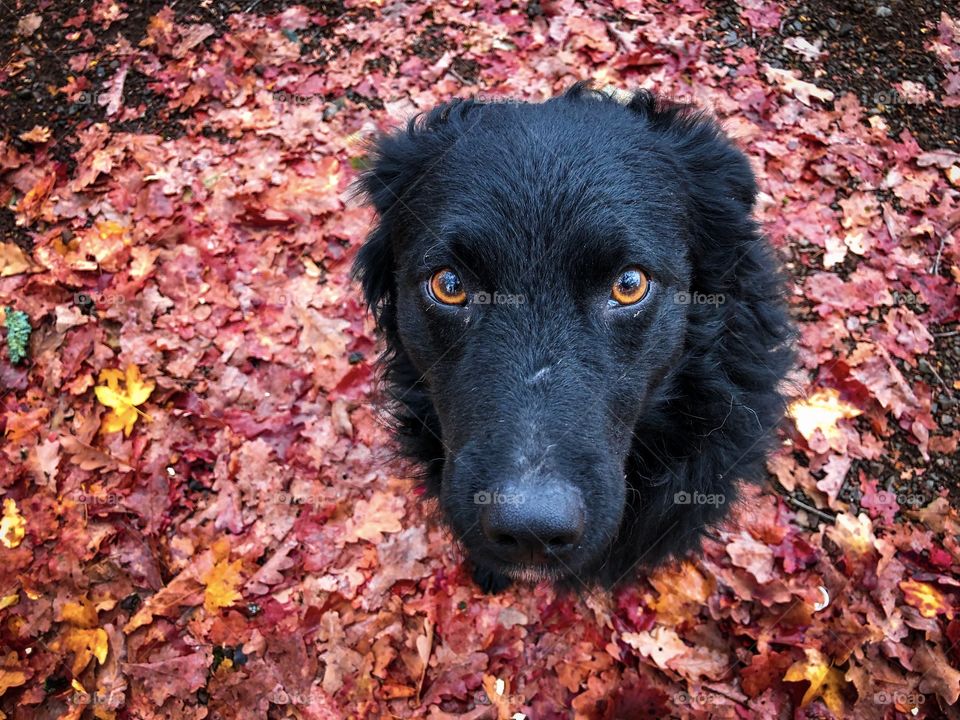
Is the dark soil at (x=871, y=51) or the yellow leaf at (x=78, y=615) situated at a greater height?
the dark soil at (x=871, y=51)

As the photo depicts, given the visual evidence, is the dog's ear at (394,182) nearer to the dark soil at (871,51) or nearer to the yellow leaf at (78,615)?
the yellow leaf at (78,615)

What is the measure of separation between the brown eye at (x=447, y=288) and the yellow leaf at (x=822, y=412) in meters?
2.44

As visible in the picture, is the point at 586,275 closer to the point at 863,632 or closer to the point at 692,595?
the point at 692,595

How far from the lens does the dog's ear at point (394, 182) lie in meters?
2.74

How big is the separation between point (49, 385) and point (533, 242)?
11.6 feet

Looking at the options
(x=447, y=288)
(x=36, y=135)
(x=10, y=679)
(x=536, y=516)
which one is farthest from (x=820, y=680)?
(x=36, y=135)

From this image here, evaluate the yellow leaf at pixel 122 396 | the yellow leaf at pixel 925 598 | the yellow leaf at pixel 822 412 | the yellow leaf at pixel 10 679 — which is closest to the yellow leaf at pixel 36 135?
the yellow leaf at pixel 122 396

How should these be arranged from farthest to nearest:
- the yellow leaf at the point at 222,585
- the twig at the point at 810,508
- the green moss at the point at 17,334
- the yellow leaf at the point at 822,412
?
1. the green moss at the point at 17,334
2. the yellow leaf at the point at 822,412
3. the twig at the point at 810,508
4. the yellow leaf at the point at 222,585

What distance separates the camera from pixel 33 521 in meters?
3.71

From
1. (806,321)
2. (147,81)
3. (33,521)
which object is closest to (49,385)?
(33,521)

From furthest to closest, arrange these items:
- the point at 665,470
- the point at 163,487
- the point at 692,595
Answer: the point at 163,487 → the point at 692,595 → the point at 665,470

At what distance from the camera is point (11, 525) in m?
3.70

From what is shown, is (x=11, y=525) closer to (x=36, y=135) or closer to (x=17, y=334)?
(x=17, y=334)

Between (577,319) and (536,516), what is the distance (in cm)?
74
